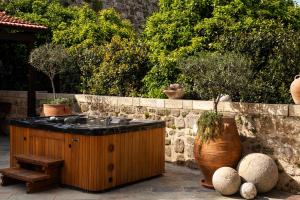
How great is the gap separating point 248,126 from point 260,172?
983 millimetres

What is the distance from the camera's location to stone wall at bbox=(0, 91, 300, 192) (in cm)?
595

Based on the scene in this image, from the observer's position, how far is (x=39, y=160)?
233 inches

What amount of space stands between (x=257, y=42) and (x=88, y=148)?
4.59 meters

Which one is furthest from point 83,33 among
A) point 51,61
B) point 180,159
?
point 180,159

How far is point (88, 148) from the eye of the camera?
5.69 m

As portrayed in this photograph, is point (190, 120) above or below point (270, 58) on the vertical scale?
below

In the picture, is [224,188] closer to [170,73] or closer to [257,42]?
[257,42]

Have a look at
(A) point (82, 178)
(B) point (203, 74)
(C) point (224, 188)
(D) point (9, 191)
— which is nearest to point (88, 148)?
(A) point (82, 178)

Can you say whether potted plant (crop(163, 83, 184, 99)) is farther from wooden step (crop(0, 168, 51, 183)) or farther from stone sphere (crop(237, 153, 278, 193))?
wooden step (crop(0, 168, 51, 183))

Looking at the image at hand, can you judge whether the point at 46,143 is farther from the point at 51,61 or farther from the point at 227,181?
the point at 51,61

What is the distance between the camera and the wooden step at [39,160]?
5.84 m

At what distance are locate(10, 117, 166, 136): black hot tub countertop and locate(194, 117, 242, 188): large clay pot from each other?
883mm

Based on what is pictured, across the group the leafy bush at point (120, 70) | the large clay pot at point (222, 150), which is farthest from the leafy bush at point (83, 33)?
the large clay pot at point (222, 150)

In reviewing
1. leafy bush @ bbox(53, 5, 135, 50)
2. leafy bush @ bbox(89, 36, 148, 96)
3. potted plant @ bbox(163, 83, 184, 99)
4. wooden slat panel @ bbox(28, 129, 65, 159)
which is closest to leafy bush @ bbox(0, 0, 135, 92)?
leafy bush @ bbox(53, 5, 135, 50)
